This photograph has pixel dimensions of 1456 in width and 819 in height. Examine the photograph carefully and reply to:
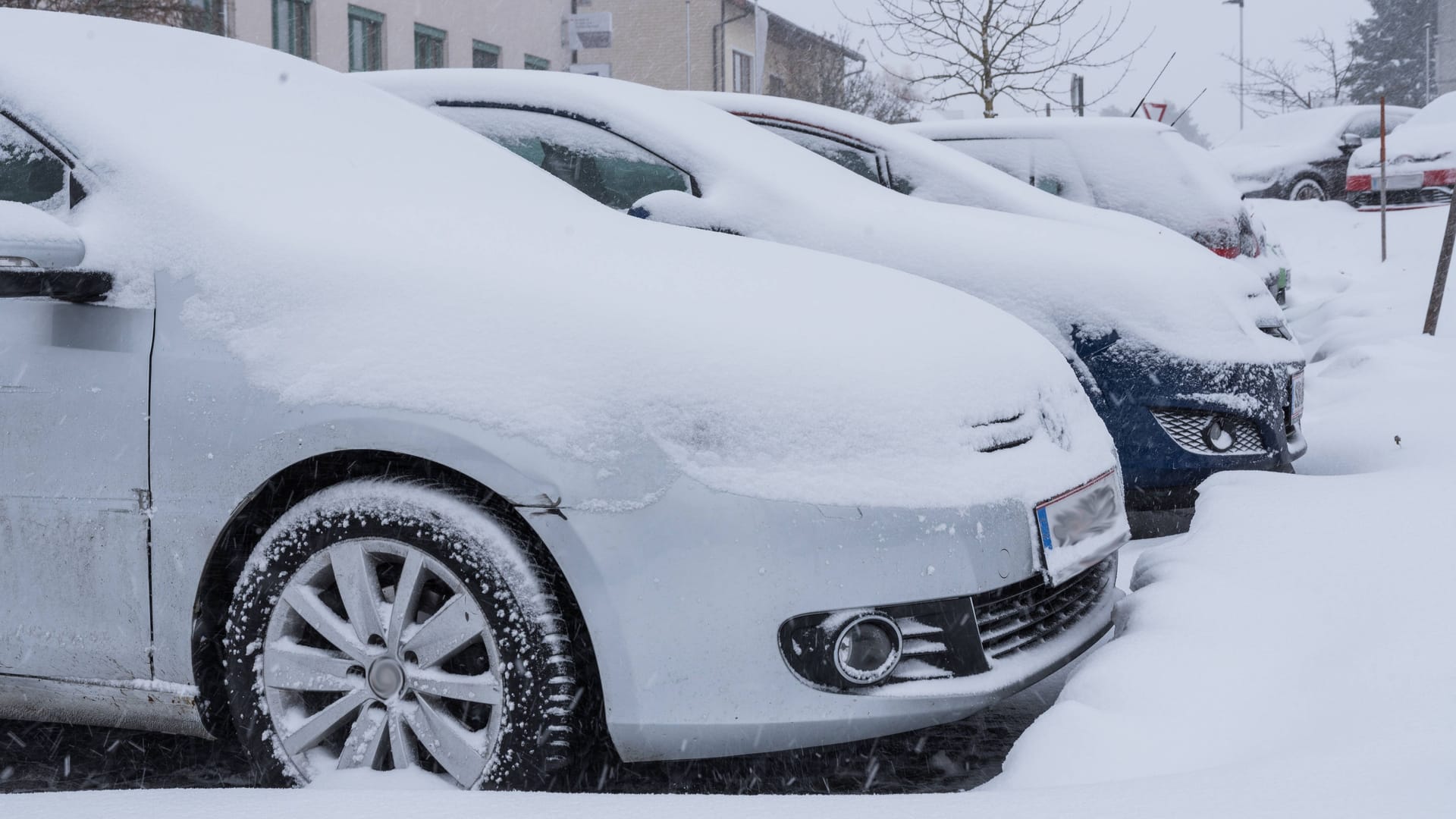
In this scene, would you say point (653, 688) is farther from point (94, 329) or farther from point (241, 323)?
point (94, 329)

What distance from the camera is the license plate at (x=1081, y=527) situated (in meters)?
2.48

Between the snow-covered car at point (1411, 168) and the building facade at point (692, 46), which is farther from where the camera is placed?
the building facade at point (692, 46)

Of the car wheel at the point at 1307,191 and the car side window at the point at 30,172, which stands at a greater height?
the car wheel at the point at 1307,191

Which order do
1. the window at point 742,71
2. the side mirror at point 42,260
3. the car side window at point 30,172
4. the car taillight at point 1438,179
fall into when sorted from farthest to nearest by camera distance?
1. the window at point 742,71
2. the car taillight at point 1438,179
3. the car side window at point 30,172
4. the side mirror at point 42,260

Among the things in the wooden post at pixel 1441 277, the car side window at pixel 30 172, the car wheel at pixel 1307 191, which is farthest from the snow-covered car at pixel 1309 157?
the car side window at pixel 30 172

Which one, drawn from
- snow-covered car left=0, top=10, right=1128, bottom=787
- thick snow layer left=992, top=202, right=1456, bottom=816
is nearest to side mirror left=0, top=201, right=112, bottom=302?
snow-covered car left=0, top=10, right=1128, bottom=787

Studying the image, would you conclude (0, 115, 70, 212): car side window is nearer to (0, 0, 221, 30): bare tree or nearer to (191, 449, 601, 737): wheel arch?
(191, 449, 601, 737): wheel arch

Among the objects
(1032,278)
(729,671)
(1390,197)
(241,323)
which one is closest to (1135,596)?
(729,671)

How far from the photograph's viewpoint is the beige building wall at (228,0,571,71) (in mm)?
17391

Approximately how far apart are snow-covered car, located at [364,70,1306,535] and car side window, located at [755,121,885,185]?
0.73 meters

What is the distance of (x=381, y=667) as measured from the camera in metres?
2.33

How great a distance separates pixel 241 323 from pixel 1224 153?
1974cm

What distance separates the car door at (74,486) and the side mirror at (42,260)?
1 centimetres

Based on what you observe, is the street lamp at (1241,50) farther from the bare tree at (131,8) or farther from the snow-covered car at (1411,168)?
the bare tree at (131,8)
